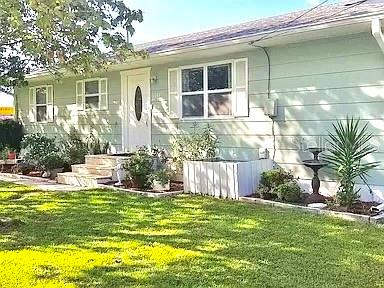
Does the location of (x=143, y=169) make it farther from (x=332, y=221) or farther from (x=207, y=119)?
(x=332, y=221)

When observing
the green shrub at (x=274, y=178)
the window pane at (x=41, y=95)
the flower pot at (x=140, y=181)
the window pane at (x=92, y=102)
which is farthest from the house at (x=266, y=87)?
the window pane at (x=41, y=95)

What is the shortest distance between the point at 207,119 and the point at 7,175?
564cm

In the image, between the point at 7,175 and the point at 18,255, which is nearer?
the point at 18,255

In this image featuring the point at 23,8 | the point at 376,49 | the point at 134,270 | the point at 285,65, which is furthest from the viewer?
the point at 285,65

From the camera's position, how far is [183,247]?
5.07m

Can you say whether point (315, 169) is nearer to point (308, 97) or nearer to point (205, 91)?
point (308, 97)

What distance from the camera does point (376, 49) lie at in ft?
24.0

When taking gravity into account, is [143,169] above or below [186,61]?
below

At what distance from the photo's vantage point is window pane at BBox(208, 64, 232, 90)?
377 inches

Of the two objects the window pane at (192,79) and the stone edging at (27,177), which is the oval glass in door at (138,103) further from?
the stone edging at (27,177)

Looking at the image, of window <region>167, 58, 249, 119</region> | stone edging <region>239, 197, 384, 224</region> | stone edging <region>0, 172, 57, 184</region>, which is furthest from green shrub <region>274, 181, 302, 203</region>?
stone edging <region>0, 172, 57, 184</region>

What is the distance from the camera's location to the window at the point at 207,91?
9.65 m

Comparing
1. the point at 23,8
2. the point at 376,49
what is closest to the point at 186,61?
the point at 376,49

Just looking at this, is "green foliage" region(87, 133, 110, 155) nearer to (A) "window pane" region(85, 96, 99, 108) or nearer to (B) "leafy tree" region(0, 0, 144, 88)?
(A) "window pane" region(85, 96, 99, 108)
